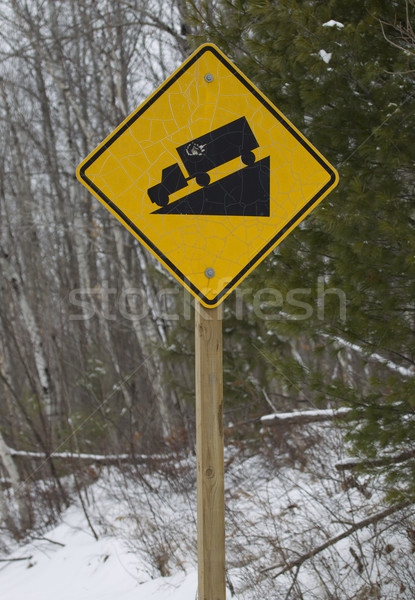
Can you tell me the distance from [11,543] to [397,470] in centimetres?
610

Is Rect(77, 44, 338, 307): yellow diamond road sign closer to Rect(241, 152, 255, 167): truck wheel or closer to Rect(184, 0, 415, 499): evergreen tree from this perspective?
Rect(241, 152, 255, 167): truck wheel

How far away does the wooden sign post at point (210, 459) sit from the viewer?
82.0 inches

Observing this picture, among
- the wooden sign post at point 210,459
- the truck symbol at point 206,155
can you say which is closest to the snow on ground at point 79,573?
the wooden sign post at point 210,459

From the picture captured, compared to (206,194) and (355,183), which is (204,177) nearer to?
(206,194)

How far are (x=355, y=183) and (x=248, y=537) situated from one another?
2875mm

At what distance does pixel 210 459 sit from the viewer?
212 cm

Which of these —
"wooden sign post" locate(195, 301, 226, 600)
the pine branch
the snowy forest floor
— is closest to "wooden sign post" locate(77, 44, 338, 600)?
"wooden sign post" locate(195, 301, 226, 600)

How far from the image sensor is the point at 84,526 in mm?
6852

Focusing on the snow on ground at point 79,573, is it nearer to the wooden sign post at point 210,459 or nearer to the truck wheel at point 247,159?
the wooden sign post at point 210,459

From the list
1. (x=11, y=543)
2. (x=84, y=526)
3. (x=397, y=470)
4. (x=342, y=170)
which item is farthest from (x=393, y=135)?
(x=11, y=543)

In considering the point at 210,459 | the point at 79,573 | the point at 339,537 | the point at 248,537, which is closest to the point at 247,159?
the point at 210,459

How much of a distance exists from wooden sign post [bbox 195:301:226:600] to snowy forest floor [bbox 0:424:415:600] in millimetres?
1295

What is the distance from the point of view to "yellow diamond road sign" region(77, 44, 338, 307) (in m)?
2.13

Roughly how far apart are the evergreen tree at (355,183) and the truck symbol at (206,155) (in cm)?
102
